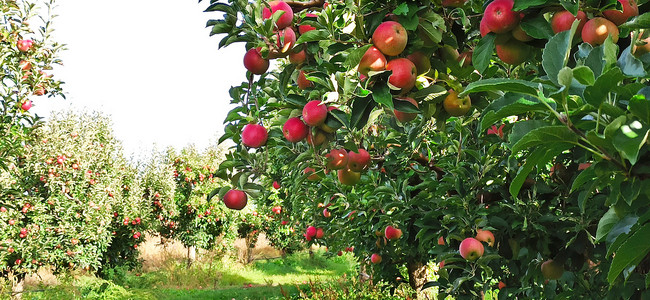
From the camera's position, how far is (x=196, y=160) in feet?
62.3

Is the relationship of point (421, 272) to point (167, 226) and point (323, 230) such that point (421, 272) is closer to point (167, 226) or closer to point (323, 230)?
point (323, 230)

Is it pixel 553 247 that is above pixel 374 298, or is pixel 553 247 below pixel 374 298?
above

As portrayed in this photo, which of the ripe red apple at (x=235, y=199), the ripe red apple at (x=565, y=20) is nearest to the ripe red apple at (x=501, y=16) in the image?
the ripe red apple at (x=565, y=20)

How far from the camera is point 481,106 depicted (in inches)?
68.9

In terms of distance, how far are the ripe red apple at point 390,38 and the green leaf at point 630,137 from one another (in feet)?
2.20

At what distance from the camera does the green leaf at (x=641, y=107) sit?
773mm

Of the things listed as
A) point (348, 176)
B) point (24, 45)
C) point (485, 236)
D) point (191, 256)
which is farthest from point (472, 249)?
point (191, 256)

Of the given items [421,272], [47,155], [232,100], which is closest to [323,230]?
[421,272]

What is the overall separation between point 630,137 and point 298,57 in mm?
1095

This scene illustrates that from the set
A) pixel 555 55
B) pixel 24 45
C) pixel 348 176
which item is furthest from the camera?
pixel 24 45

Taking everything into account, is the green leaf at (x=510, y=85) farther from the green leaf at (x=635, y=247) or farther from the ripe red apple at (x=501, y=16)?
the ripe red apple at (x=501, y=16)

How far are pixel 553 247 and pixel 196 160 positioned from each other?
17259 millimetres

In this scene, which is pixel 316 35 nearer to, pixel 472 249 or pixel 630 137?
pixel 630 137

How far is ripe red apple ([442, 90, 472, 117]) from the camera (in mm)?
1626
